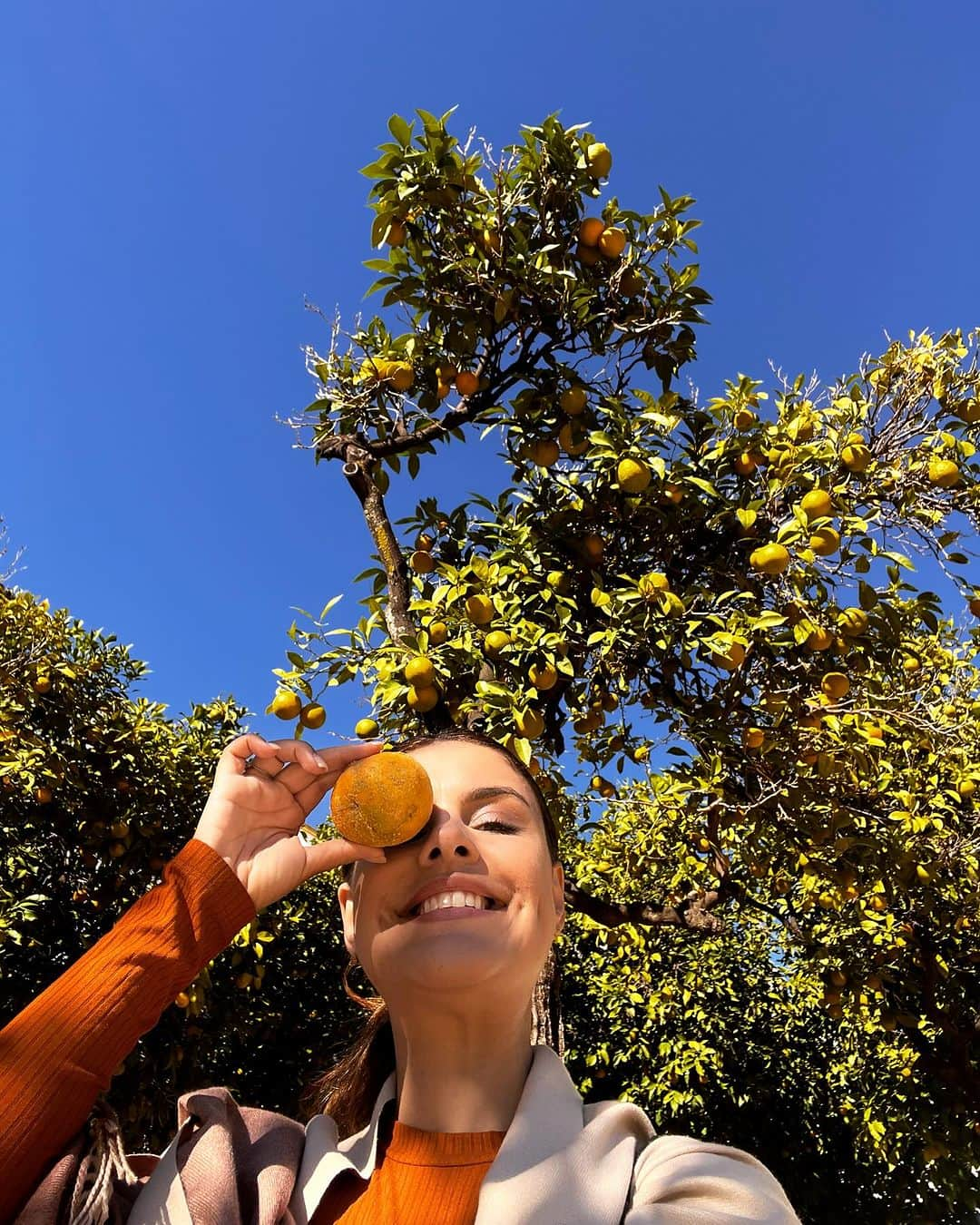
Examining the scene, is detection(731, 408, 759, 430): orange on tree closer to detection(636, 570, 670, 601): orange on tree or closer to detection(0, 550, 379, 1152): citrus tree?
detection(636, 570, 670, 601): orange on tree

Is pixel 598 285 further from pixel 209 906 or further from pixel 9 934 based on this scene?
pixel 9 934

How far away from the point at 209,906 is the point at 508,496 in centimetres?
196

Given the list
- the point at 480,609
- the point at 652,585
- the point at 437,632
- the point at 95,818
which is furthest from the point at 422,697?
the point at 95,818

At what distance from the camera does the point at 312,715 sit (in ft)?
8.95

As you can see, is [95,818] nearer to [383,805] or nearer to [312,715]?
[312,715]

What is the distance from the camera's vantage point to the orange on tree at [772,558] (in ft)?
8.72

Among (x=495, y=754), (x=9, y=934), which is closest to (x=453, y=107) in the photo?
(x=495, y=754)

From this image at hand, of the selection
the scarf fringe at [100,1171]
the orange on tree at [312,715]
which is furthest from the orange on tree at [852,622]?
the scarf fringe at [100,1171]

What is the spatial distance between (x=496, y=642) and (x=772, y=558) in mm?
875

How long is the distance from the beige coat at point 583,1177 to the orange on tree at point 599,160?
2.50 m

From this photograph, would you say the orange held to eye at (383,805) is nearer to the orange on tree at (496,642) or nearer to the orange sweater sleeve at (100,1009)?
the orange sweater sleeve at (100,1009)

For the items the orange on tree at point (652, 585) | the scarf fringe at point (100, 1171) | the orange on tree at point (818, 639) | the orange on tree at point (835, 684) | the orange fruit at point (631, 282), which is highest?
the orange fruit at point (631, 282)

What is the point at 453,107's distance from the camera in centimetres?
254

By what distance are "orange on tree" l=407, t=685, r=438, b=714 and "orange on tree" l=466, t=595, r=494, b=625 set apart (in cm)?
25
